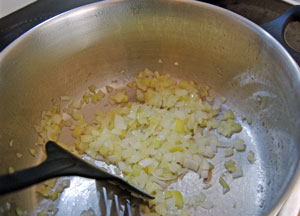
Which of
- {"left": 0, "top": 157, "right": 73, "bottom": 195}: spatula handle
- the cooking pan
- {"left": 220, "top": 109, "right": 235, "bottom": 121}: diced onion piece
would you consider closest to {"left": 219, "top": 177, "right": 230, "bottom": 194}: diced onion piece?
the cooking pan

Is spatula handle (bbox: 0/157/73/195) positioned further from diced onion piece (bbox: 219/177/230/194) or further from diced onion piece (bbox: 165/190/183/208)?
diced onion piece (bbox: 219/177/230/194)

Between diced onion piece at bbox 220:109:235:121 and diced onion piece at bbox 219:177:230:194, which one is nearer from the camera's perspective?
diced onion piece at bbox 219:177:230:194

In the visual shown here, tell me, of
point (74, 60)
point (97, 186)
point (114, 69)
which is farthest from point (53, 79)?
point (97, 186)

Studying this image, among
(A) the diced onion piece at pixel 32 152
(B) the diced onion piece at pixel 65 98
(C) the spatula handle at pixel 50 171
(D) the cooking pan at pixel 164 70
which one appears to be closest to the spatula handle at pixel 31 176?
(C) the spatula handle at pixel 50 171

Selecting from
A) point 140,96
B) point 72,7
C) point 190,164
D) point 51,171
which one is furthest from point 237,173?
point 72,7

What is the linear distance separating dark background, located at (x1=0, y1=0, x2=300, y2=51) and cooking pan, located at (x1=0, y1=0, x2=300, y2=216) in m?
0.22

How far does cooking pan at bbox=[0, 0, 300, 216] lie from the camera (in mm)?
861

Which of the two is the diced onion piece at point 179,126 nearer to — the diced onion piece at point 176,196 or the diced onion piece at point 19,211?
the diced onion piece at point 176,196

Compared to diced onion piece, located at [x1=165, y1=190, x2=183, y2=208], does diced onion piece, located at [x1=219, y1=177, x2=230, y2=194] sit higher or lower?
higher

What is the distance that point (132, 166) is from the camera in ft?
3.02

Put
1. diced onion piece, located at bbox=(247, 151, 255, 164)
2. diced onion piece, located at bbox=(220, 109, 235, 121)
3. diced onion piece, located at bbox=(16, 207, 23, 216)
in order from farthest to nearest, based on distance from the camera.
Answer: diced onion piece, located at bbox=(220, 109, 235, 121)
diced onion piece, located at bbox=(247, 151, 255, 164)
diced onion piece, located at bbox=(16, 207, 23, 216)

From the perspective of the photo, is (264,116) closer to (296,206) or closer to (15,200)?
(296,206)

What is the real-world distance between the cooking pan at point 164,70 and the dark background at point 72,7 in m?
0.22

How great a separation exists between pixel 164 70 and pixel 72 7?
0.46 metres
